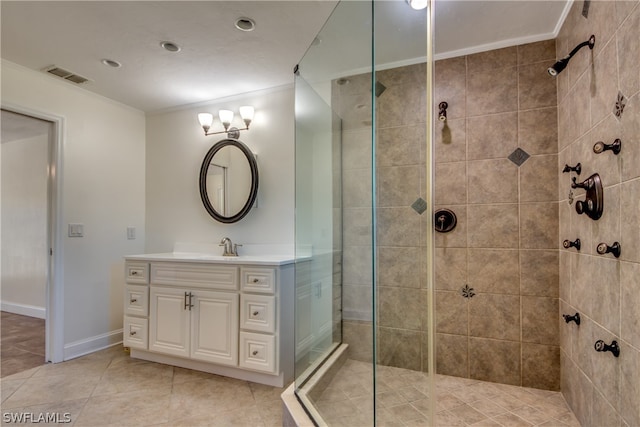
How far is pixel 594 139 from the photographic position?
1.46 metres

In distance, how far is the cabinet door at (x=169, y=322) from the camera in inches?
90.7

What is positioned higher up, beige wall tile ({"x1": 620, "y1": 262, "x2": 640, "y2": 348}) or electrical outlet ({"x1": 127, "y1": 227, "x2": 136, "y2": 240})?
electrical outlet ({"x1": 127, "y1": 227, "x2": 136, "y2": 240})

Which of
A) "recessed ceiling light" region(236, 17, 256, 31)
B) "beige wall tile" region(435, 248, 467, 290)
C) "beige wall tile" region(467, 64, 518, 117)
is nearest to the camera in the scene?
"recessed ceiling light" region(236, 17, 256, 31)

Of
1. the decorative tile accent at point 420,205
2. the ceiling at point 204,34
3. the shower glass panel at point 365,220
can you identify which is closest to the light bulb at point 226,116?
the ceiling at point 204,34

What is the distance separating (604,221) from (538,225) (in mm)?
618

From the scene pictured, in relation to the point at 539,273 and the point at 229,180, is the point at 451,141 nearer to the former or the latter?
the point at 539,273

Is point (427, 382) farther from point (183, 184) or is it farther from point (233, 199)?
point (183, 184)

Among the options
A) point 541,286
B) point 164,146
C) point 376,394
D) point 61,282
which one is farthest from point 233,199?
point 541,286

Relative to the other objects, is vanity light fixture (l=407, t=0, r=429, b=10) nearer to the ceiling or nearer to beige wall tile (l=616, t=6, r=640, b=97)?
the ceiling

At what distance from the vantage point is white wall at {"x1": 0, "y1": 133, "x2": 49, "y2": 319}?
13.0 ft

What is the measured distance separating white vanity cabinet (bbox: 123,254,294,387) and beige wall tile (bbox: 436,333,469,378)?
1.00 meters

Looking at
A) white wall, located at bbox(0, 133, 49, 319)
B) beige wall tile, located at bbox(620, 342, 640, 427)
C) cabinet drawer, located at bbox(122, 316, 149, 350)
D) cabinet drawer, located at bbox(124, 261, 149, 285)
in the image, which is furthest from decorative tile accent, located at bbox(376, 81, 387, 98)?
white wall, located at bbox(0, 133, 49, 319)

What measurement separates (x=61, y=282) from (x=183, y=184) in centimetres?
120

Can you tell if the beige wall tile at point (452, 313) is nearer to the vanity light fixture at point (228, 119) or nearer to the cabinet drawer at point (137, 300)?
the vanity light fixture at point (228, 119)
